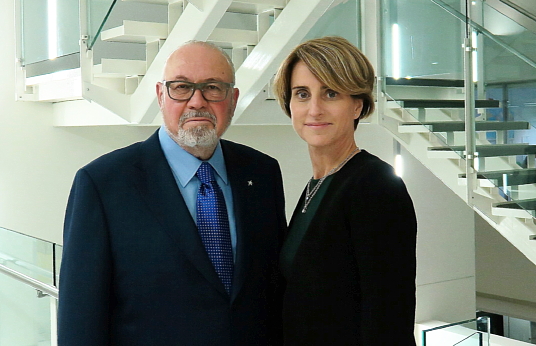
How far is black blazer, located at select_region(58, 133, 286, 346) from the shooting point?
5.22 ft

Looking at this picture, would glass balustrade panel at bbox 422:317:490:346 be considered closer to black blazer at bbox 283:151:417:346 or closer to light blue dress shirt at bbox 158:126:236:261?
black blazer at bbox 283:151:417:346

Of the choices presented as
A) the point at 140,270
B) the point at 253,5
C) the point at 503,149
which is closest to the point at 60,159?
the point at 253,5

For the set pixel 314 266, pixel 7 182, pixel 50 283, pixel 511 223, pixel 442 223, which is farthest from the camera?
pixel 442 223

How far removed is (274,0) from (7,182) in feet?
8.52

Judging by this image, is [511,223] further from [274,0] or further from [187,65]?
[187,65]

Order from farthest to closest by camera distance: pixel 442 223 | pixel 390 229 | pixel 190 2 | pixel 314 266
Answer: pixel 442 223
pixel 190 2
pixel 314 266
pixel 390 229

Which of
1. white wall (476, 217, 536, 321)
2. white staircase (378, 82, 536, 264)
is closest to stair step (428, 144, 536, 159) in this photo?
white staircase (378, 82, 536, 264)

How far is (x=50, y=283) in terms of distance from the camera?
3092 mm

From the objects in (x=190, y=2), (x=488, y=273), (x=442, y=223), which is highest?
(x=190, y=2)

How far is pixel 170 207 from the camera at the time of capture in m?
1.68

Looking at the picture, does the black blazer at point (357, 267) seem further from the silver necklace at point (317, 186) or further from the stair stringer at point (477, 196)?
Answer: the stair stringer at point (477, 196)

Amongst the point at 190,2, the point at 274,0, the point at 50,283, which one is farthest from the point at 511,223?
the point at 50,283

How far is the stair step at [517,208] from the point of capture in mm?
4172

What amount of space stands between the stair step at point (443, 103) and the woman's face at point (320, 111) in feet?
9.24
